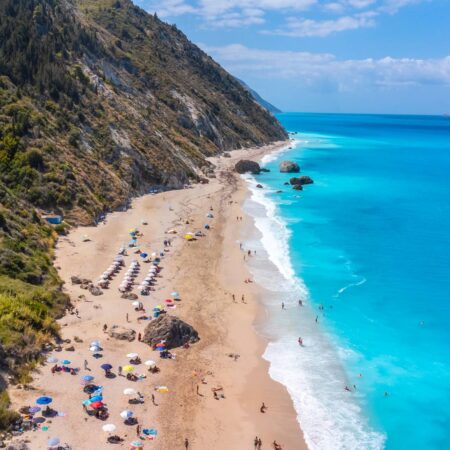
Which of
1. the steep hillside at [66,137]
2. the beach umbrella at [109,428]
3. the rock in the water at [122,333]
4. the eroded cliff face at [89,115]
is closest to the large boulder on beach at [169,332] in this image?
the rock in the water at [122,333]

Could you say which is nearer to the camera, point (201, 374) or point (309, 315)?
point (201, 374)

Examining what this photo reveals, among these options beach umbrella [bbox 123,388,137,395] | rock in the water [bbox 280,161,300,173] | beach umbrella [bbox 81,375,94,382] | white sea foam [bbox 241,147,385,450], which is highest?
rock in the water [bbox 280,161,300,173]

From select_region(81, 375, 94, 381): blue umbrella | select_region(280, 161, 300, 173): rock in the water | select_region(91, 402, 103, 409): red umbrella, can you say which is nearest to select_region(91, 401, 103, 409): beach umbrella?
select_region(91, 402, 103, 409): red umbrella

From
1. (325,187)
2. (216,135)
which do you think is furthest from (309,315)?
(216,135)

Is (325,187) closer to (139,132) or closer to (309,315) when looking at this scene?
(139,132)

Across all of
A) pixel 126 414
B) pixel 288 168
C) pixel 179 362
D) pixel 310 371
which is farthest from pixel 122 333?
pixel 288 168

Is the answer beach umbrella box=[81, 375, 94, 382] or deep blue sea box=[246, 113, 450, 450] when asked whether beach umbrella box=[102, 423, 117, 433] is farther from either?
deep blue sea box=[246, 113, 450, 450]
